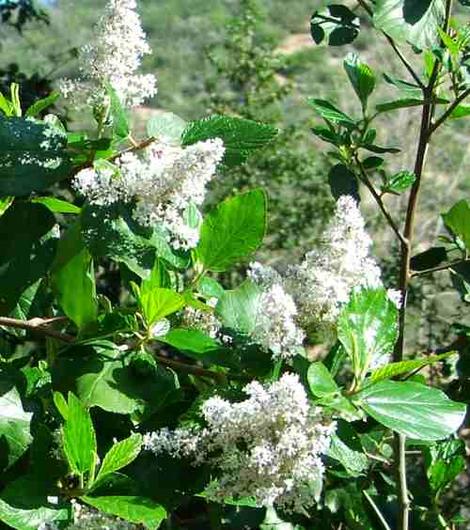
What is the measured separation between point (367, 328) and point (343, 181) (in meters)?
0.44

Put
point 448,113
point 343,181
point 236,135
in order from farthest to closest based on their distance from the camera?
point 343,181 → point 448,113 → point 236,135

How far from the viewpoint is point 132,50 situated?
1049 millimetres

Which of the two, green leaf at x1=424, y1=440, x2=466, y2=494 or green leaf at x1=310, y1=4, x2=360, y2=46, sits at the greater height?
green leaf at x1=310, y1=4, x2=360, y2=46

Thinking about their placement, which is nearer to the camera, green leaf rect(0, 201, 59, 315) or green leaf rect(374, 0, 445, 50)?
green leaf rect(0, 201, 59, 315)

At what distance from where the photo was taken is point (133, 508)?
0.91m

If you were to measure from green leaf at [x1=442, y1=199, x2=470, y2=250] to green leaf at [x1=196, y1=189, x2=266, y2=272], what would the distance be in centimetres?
35

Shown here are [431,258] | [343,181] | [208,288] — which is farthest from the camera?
[431,258]

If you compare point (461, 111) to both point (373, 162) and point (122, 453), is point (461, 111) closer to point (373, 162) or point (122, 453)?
point (373, 162)

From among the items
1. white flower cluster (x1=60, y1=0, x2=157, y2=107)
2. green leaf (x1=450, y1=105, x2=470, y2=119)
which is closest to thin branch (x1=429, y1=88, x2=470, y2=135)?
green leaf (x1=450, y1=105, x2=470, y2=119)

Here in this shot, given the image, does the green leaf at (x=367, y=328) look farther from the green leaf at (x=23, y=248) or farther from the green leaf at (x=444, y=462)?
the green leaf at (x=444, y=462)

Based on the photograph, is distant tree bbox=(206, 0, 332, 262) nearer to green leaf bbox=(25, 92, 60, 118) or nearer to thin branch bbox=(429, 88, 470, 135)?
thin branch bbox=(429, 88, 470, 135)

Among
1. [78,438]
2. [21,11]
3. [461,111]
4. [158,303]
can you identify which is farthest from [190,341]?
[21,11]

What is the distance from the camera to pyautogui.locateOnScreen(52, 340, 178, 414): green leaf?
3.21ft

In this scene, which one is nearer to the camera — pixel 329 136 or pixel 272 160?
pixel 329 136
